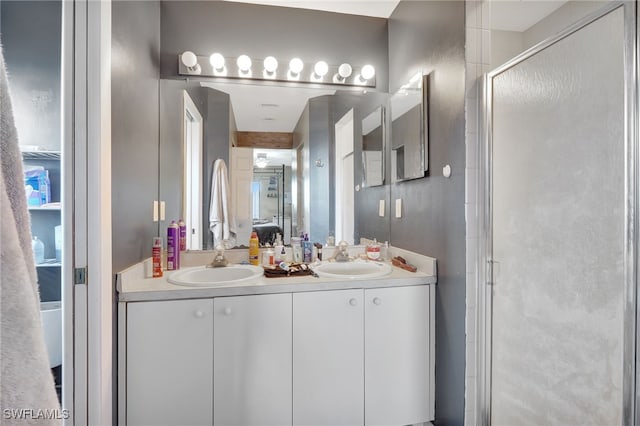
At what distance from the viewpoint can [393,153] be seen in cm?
210

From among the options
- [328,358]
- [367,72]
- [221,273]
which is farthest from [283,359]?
[367,72]

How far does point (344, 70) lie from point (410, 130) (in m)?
0.63

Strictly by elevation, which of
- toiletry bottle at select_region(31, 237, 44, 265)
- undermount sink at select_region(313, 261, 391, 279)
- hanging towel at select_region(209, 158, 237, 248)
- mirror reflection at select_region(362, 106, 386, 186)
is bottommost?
undermount sink at select_region(313, 261, 391, 279)

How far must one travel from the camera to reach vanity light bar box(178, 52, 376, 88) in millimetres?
1900

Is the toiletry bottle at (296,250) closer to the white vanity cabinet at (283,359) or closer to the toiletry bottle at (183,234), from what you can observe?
the white vanity cabinet at (283,359)

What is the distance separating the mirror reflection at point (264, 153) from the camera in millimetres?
1890

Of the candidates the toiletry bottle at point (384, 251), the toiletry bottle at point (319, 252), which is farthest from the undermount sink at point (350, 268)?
the toiletry bottle at point (384, 251)

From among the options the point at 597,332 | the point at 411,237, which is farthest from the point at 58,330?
the point at 597,332

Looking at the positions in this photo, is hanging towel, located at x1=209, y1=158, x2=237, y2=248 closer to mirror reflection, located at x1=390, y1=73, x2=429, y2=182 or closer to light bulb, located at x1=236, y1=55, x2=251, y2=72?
light bulb, located at x1=236, y1=55, x2=251, y2=72

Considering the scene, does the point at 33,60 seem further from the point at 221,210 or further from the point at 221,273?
the point at 221,273

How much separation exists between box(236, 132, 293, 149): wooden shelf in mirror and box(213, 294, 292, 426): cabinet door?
101cm

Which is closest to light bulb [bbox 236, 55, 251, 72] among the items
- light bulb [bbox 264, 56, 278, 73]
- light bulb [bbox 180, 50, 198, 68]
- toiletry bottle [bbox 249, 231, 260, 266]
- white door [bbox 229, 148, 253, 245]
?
light bulb [bbox 264, 56, 278, 73]

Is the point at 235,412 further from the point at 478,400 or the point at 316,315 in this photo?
the point at 478,400

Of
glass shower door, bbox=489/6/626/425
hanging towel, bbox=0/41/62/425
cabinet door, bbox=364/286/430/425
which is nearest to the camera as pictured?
hanging towel, bbox=0/41/62/425
